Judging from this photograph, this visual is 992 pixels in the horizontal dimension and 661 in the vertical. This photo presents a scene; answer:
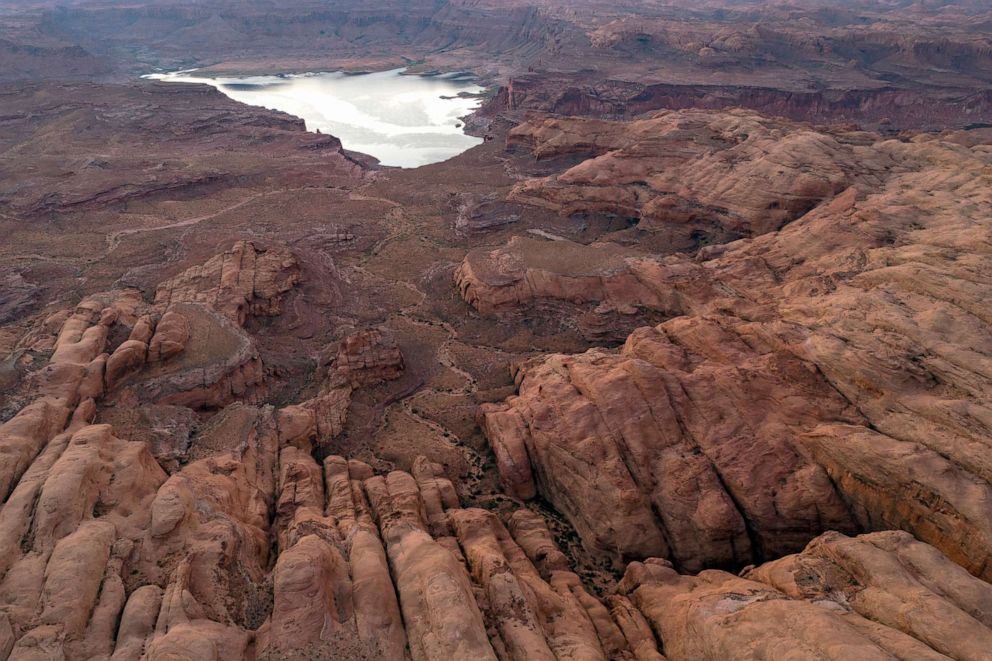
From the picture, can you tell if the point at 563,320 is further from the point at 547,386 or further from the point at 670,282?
the point at 547,386

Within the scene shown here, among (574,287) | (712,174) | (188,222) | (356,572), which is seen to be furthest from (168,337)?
(712,174)

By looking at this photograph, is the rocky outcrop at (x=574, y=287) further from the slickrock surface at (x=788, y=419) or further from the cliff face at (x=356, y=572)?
the cliff face at (x=356, y=572)

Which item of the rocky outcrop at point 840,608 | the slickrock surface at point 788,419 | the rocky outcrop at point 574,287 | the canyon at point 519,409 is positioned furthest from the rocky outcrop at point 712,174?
the rocky outcrop at point 840,608

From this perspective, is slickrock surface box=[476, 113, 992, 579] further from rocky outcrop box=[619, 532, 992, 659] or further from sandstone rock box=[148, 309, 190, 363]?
Answer: sandstone rock box=[148, 309, 190, 363]

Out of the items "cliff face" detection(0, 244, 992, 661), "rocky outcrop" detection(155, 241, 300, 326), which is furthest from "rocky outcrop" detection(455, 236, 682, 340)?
"cliff face" detection(0, 244, 992, 661)

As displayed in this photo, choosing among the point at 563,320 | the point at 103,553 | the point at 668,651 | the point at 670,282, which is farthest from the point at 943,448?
the point at 103,553
